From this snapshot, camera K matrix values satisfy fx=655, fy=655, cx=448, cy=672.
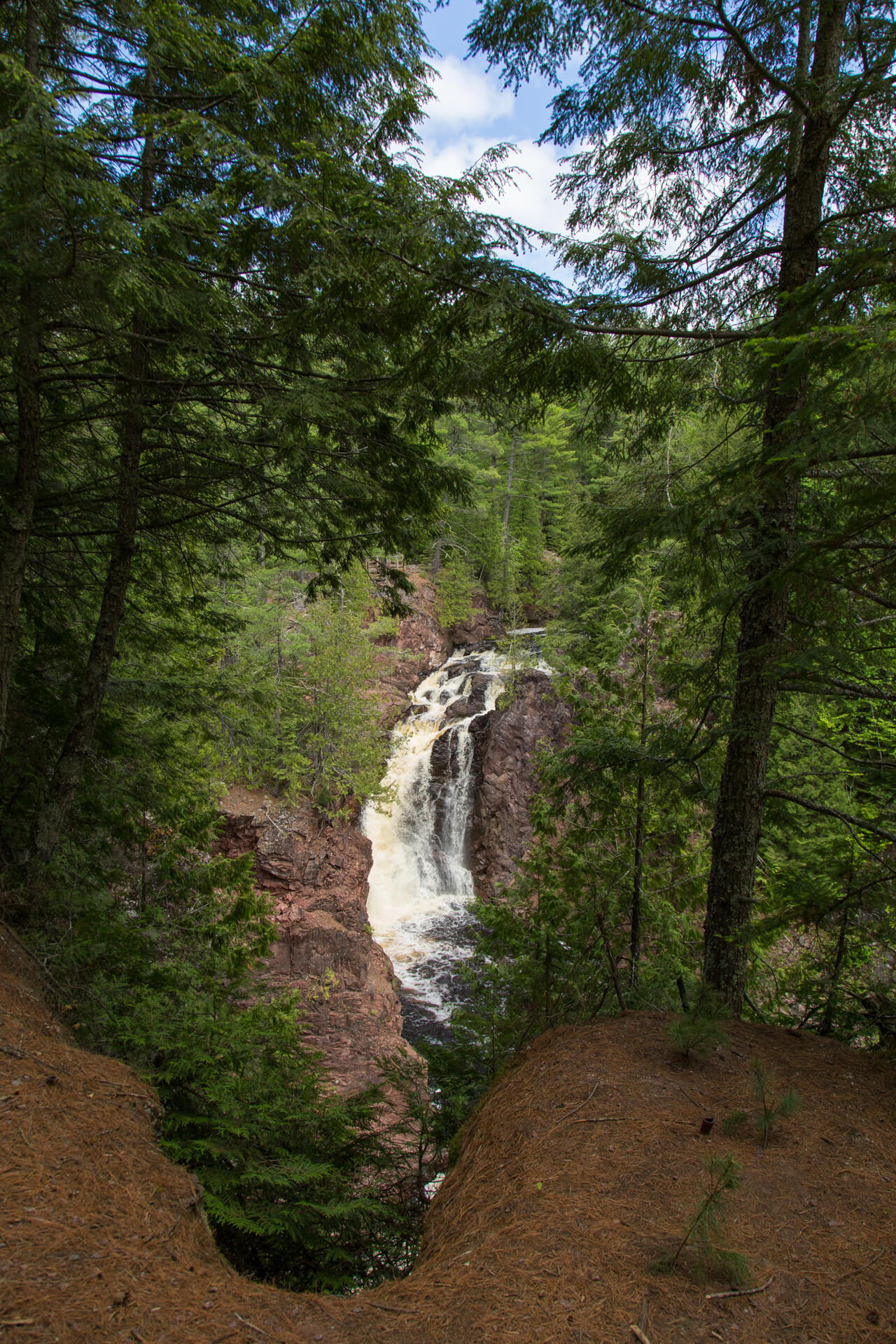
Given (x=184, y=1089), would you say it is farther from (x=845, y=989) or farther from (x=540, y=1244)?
(x=845, y=989)

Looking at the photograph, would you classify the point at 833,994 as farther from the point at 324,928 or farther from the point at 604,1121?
the point at 324,928

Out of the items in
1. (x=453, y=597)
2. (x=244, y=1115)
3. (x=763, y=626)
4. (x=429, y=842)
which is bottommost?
(x=429, y=842)

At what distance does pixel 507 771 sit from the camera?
19766 mm

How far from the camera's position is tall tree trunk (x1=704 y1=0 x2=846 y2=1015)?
161 inches

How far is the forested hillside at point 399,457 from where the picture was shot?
142 inches

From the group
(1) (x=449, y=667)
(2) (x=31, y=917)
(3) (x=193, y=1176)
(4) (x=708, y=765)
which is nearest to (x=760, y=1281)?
(3) (x=193, y=1176)

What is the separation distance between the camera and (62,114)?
3564mm

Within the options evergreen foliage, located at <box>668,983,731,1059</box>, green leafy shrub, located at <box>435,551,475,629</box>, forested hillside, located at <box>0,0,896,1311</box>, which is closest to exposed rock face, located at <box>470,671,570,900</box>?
green leafy shrub, located at <box>435,551,475,629</box>

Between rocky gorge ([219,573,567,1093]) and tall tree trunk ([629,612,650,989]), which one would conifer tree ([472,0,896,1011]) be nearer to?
tall tree trunk ([629,612,650,989])

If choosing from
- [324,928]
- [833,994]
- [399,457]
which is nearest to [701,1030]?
[833,994]

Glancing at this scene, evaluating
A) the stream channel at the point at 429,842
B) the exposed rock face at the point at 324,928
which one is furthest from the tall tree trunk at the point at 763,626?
the stream channel at the point at 429,842

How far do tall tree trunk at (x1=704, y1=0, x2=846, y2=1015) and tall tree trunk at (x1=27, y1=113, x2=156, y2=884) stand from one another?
455 cm

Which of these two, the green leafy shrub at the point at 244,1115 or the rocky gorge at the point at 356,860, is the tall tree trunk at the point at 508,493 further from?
the green leafy shrub at the point at 244,1115

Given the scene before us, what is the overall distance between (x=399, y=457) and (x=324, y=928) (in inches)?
415
